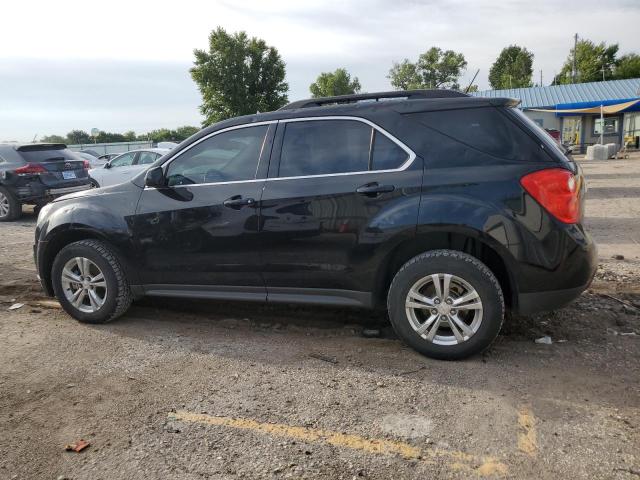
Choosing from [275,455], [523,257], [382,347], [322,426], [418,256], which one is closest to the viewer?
[275,455]

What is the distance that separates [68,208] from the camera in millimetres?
4625

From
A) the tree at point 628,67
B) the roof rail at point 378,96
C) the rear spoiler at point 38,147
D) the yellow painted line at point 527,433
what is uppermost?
the tree at point 628,67

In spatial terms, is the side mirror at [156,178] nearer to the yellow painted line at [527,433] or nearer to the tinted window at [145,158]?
the yellow painted line at [527,433]

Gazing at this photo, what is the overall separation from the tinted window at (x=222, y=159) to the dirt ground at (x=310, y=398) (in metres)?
1.32

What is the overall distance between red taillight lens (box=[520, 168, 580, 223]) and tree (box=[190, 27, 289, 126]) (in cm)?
3674

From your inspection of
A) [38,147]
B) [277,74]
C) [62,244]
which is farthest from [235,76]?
[62,244]

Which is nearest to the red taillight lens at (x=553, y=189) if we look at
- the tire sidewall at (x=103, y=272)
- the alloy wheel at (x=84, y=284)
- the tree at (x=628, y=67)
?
the tire sidewall at (x=103, y=272)

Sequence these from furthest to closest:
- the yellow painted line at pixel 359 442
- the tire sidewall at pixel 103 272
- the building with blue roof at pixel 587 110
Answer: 1. the building with blue roof at pixel 587 110
2. the tire sidewall at pixel 103 272
3. the yellow painted line at pixel 359 442

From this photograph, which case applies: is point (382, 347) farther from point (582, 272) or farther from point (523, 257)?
point (582, 272)

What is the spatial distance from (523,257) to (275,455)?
6.51 feet

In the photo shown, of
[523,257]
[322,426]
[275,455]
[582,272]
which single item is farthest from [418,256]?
[275,455]

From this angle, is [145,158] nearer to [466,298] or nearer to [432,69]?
[466,298]

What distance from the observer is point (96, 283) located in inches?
179

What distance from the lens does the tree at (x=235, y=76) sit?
3875 cm
